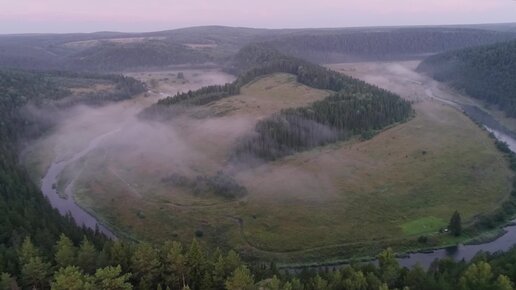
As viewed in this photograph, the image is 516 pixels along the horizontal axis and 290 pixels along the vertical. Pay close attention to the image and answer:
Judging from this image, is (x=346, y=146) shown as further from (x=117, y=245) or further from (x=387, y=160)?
(x=117, y=245)

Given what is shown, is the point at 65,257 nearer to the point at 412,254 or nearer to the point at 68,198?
the point at 412,254

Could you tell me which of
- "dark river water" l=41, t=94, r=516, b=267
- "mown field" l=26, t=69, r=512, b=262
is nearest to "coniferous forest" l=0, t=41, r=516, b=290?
"dark river water" l=41, t=94, r=516, b=267

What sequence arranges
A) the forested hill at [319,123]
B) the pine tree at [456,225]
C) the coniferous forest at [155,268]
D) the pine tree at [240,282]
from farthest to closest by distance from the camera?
the forested hill at [319,123], the pine tree at [456,225], the coniferous forest at [155,268], the pine tree at [240,282]

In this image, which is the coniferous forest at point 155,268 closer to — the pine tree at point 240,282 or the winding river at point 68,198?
the pine tree at point 240,282

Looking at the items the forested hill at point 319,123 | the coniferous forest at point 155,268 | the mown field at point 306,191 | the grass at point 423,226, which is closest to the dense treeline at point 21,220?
the coniferous forest at point 155,268

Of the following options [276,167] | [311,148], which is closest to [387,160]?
[311,148]
